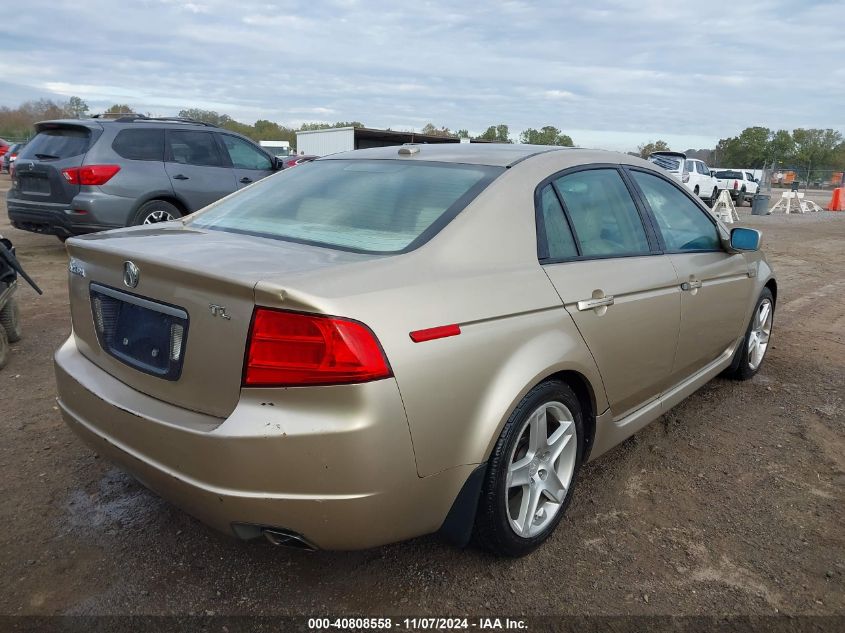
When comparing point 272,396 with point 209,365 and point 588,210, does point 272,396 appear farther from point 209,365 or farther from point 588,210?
point 588,210

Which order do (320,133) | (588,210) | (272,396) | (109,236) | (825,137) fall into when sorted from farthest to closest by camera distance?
(825,137) < (320,133) < (588,210) < (109,236) < (272,396)

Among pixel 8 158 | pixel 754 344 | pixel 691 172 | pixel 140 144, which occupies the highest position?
pixel 140 144

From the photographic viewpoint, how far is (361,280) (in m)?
1.98

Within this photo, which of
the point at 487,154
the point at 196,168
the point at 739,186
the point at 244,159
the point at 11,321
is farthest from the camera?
the point at 739,186

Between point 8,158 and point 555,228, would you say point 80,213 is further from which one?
point 8,158

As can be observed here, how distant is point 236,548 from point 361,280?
1.34 m

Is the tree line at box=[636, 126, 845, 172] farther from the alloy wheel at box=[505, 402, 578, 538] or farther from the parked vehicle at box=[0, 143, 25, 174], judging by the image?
the alloy wheel at box=[505, 402, 578, 538]

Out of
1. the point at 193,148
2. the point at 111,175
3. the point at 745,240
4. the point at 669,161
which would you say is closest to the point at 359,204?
the point at 745,240

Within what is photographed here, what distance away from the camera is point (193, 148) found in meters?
8.66

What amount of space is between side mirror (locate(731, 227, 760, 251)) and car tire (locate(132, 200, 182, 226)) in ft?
21.0

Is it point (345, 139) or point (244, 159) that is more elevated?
point (244, 159)

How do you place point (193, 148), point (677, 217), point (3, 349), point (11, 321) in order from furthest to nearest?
point (193, 148), point (11, 321), point (3, 349), point (677, 217)

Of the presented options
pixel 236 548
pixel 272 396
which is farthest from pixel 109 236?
pixel 236 548

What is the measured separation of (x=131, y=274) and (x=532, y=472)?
5.42 feet
